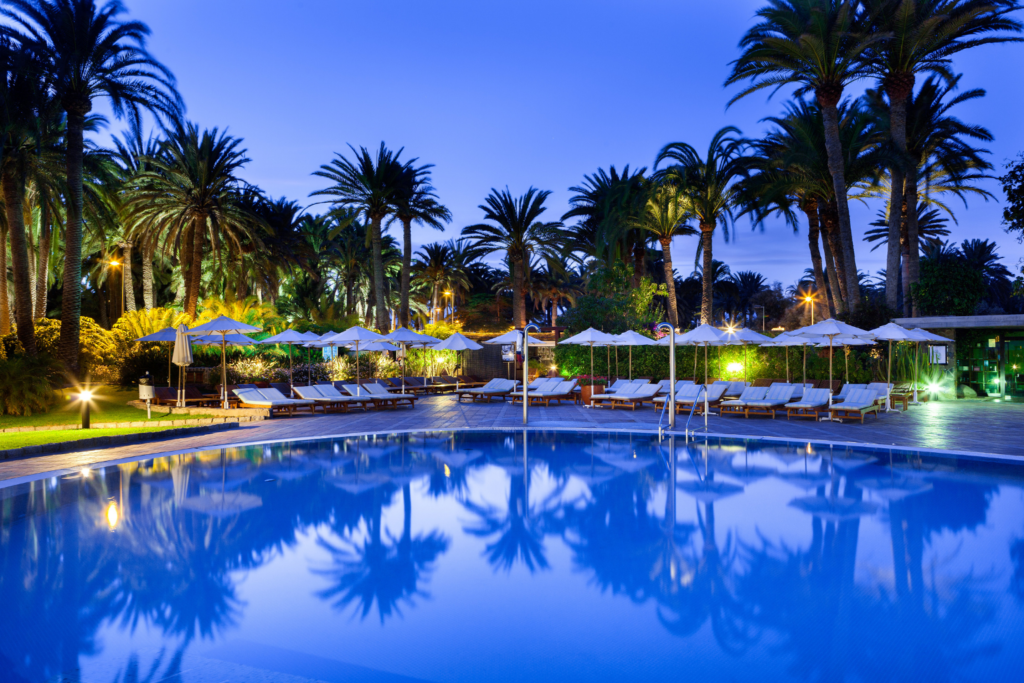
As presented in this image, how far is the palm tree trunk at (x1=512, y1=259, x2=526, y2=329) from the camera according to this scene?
31719 mm

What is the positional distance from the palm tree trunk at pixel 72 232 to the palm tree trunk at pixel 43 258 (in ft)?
9.13

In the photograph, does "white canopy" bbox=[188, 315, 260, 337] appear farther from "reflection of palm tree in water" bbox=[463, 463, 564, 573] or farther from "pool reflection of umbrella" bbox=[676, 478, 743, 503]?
"pool reflection of umbrella" bbox=[676, 478, 743, 503]

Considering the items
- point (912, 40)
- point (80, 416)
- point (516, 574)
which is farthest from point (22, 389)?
point (912, 40)

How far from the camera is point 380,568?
627cm

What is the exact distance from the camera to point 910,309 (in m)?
25.9

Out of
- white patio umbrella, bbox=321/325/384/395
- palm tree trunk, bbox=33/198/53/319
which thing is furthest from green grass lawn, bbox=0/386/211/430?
palm tree trunk, bbox=33/198/53/319

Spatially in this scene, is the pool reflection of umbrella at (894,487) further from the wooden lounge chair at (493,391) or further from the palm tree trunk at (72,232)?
the palm tree trunk at (72,232)

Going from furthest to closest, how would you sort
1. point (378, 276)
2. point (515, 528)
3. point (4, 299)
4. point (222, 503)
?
1. point (378, 276)
2. point (4, 299)
3. point (222, 503)
4. point (515, 528)

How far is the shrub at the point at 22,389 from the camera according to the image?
52.7 ft

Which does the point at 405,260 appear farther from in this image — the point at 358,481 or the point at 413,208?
the point at 358,481

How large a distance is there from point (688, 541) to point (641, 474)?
352cm

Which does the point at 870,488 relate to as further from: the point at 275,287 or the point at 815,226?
the point at 275,287

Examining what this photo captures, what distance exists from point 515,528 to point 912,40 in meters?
24.5

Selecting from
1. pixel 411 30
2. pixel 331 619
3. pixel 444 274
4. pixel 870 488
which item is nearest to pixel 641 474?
pixel 870 488
